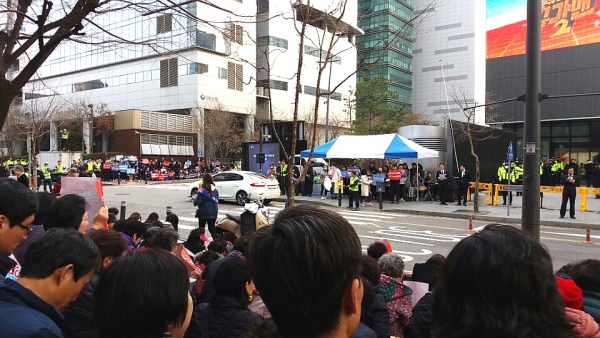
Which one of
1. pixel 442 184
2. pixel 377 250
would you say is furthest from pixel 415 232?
pixel 377 250

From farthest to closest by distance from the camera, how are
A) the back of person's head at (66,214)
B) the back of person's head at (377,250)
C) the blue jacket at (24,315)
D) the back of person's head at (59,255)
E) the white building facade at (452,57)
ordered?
the white building facade at (452,57), the back of person's head at (377,250), the back of person's head at (66,214), the back of person's head at (59,255), the blue jacket at (24,315)

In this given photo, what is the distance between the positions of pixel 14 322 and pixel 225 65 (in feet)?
157

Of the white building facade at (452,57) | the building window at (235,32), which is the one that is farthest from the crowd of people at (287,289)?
the white building facade at (452,57)

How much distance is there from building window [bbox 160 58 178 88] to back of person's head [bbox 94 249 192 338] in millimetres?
47795

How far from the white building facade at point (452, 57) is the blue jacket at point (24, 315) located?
3042 inches

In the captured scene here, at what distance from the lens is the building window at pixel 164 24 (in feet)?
20.1

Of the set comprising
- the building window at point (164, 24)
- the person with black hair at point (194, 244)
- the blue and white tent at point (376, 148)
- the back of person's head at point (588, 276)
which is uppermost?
the building window at point (164, 24)

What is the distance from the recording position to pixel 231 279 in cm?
299

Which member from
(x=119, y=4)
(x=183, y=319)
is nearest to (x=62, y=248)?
(x=183, y=319)

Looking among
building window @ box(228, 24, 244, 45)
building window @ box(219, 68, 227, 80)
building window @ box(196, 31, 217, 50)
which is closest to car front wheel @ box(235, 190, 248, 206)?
building window @ box(196, 31, 217, 50)

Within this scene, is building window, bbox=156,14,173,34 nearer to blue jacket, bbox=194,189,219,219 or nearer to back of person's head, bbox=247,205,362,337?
blue jacket, bbox=194,189,219,219

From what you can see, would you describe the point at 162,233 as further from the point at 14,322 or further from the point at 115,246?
the point at 14,322

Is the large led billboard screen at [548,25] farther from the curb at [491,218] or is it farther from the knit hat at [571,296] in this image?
the knit hat at [571,296]

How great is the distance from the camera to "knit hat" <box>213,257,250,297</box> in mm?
2969
